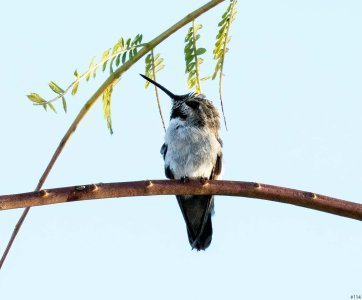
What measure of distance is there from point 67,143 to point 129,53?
0.92 meters

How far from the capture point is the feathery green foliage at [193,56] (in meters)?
4.49

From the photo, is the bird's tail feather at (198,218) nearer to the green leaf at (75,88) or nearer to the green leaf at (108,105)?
the green leaf at (108,105)

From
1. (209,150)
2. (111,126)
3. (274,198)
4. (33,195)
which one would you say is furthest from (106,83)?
(209,150)

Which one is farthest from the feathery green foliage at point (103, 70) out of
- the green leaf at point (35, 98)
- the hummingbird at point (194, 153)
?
the hummingbird at point (194, 153)

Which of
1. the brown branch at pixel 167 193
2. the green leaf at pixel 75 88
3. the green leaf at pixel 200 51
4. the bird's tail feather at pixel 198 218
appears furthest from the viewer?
the bird's tail feather at pixel 198 218

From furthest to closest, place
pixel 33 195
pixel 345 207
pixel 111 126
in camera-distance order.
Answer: pixel 111 126 < pixel 345 207 < pixel 33 195

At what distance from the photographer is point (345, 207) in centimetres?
367

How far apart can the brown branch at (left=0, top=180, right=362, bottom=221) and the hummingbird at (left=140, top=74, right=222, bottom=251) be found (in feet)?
10.6

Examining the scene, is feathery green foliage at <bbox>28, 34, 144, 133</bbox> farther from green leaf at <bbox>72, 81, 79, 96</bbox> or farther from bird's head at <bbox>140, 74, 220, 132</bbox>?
bird's head at <bbox>140, 74, 220, 132</bbox>

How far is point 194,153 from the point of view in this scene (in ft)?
24.8

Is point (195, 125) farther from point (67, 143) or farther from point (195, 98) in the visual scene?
point (67, 143)

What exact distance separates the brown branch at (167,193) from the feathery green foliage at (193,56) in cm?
72

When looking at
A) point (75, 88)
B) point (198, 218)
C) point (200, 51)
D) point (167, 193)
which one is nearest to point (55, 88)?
point (75, 88)

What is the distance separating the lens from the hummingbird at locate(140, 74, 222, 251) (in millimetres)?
7527
